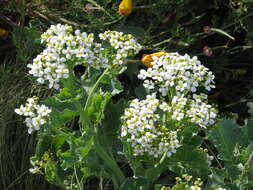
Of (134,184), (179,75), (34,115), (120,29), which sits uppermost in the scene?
(120,29)

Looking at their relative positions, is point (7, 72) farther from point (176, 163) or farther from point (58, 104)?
point (176, 163)

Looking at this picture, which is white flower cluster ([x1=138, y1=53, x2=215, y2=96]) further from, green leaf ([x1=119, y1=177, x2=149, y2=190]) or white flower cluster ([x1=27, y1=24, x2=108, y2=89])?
green leaf ([x1=119, y1=177, x2=149, y2=190])

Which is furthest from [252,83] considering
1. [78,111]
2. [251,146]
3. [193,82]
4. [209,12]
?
[78,111]

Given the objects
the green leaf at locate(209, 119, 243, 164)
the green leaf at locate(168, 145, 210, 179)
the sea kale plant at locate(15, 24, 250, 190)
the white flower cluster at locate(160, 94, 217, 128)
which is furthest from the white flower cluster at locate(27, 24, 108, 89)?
the green leaf at locate(209, 119, 243, 164)

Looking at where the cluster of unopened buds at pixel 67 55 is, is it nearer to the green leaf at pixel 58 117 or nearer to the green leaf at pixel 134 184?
the green leaf at pixel 58 117

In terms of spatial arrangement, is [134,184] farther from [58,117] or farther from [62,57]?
[62,57]

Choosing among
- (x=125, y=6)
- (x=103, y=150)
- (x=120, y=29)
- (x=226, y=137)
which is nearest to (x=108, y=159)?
(x=103, y=150)

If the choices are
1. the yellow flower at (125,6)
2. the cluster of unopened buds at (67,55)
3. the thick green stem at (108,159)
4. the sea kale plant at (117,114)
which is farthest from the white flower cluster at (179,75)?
the yellow flower at (125,6)
